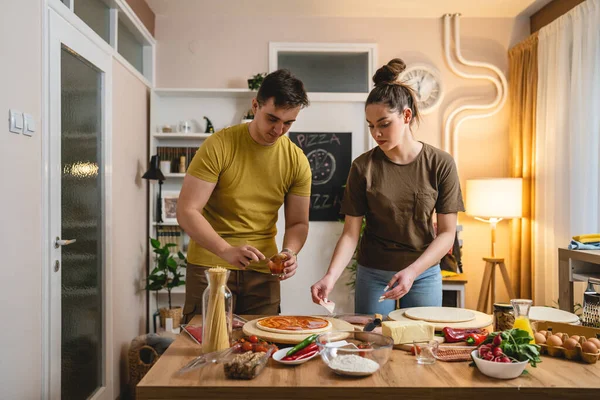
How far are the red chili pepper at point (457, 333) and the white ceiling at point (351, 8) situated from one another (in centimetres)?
324

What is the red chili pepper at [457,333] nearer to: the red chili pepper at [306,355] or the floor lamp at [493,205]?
the red chili pepper at [306,355]

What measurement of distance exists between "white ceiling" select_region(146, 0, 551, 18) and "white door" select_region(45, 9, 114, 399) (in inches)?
55.5

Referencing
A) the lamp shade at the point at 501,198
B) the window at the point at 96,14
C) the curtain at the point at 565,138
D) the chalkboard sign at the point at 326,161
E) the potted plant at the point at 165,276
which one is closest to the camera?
the window at the point at 96,14

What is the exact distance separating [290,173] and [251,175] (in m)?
0.17

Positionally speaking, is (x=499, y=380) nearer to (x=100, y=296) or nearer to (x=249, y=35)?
(x=100, y=296)

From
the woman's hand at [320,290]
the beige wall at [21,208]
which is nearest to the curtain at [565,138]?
the woman's hand at [320,290]

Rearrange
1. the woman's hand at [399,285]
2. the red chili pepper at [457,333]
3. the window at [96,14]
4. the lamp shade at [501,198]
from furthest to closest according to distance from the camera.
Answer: the lamp shade at [501,198], the window at [96,14], the woman's hand at [399,285], the red chili pepper at [457,333]

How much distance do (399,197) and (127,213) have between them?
2221 millimetres

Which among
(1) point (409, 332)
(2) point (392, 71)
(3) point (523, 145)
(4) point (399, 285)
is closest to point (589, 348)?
(1) point (409, 332)

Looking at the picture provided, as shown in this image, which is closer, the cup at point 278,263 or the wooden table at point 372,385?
the wooden table at point 372,385

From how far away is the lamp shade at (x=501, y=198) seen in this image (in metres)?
4.02

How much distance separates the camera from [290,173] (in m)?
2.16

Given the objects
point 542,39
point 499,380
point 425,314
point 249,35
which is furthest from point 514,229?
point 499,380

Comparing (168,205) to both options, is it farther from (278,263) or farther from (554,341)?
(554,341)
